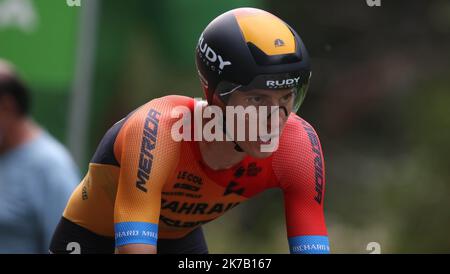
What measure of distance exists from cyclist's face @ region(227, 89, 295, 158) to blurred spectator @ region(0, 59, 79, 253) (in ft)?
7.59

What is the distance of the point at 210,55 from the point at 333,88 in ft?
35.0

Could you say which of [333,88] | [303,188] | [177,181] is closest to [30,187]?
[177,181]

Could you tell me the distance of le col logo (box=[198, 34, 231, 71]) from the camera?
4.98 metres

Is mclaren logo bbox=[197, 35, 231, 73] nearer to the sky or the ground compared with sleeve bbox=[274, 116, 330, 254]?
nearer to the sky

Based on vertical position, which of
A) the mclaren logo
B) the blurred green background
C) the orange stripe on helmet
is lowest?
the blurred green background

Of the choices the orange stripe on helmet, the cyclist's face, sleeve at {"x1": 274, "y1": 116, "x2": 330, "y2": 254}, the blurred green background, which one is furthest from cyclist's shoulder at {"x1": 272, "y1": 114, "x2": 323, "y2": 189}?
the blurred green background

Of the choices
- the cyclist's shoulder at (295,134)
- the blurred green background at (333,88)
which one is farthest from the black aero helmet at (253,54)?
the blurred green background at (333,88)

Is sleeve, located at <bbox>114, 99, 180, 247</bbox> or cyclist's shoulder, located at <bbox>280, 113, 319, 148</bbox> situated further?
cyclist's shoulder, located at <bbox>280, 113, 319, 148</bbox>

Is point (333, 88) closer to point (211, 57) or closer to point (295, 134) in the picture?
point (295, 134)

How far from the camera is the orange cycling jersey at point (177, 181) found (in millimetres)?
4762

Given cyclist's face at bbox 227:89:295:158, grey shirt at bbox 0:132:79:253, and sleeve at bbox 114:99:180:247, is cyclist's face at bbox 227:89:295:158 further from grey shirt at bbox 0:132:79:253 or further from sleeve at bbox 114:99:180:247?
grey shirt at bbox 0:132:79:253

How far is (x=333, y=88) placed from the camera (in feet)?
51.1

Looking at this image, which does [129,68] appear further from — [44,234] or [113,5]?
[44,234]

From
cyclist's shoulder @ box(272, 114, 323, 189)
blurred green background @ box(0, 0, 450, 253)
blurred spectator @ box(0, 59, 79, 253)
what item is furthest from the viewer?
blurred green background @ box(0, 0, 450, 253)
